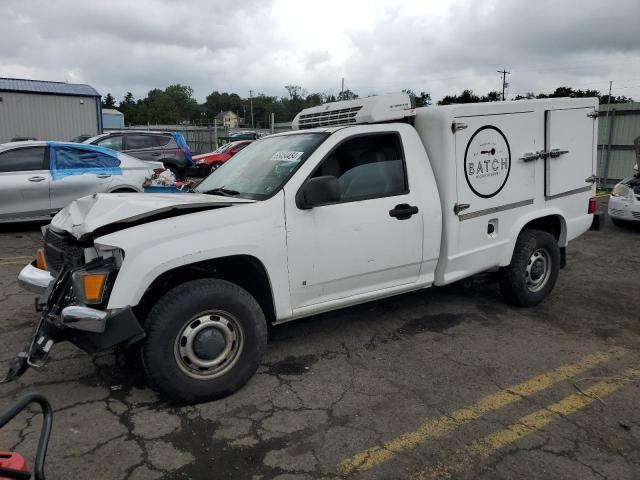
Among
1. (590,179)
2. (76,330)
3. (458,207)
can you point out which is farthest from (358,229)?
(590,179)

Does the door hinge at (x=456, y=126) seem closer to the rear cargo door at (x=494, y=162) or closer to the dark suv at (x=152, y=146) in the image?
the rear cargo door at (x=494, y=162)

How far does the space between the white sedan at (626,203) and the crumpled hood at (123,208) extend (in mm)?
8416

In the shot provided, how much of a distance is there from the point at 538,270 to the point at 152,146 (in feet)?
39.6

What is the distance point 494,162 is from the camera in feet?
15.5

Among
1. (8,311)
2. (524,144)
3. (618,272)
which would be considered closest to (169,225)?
(8,311)

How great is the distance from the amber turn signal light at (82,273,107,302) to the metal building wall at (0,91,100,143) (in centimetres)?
2222

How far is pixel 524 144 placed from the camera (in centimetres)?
494

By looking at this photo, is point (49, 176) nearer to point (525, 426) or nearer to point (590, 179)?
point (590, 179)

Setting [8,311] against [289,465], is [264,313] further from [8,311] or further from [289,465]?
[8,311]

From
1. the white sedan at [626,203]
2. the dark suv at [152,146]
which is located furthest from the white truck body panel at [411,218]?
the dark suv at [152,146]

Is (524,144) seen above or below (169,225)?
above

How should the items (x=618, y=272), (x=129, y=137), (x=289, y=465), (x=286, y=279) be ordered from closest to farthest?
(x=289, y=465) < (x=286, y=279) < (x=618, y=272) < (x=129, y=137)

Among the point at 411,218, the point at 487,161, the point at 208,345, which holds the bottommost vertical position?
the point at 208,345

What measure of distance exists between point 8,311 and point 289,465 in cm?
366
